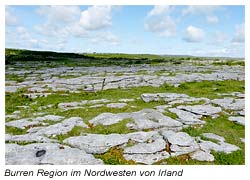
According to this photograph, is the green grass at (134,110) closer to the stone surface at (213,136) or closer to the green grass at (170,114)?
the green grass at (170,114)

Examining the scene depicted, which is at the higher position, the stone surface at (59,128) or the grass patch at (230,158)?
the stone surface at (59,128)

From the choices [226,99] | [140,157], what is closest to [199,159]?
[140,157]

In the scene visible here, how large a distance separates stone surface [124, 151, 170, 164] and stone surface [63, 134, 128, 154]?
4.29 feet

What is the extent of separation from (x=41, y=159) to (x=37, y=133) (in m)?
4.16

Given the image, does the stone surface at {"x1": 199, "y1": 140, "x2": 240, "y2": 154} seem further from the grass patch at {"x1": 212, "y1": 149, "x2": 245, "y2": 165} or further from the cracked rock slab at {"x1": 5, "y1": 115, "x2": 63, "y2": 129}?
the cracked rock slab at {"x1": 5, "y1": 115, "x2": 63, "y2": 129}

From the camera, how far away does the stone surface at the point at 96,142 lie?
51.2 ft

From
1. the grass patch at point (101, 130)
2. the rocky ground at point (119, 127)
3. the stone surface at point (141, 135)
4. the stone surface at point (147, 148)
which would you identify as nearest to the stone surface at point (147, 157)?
the rocky ground at point (119, 127)

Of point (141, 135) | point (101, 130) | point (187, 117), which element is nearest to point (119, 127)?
point (101, 130)

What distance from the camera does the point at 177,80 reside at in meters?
38.8

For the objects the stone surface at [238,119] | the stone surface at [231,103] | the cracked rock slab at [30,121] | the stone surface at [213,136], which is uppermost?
the stone surface at [231,103]

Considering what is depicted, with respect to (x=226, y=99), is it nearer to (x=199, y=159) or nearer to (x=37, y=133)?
(x=199, y=159)

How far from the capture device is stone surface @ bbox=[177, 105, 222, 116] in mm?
22314
